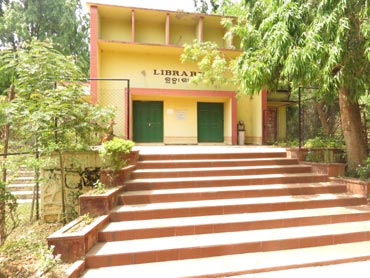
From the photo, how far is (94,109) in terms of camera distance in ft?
15.7

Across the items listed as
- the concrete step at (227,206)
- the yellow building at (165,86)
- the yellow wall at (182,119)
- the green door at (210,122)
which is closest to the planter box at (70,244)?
the concrete step at (227,206)

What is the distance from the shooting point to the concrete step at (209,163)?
563cm

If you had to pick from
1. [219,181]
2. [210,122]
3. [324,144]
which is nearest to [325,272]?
[219,181]

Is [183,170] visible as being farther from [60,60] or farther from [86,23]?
[86,23]

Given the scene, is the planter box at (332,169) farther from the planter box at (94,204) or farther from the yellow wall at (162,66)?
the yellow wall at (162,66)

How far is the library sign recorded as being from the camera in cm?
1089

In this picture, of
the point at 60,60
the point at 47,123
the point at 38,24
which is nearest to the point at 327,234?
the point at 47,123

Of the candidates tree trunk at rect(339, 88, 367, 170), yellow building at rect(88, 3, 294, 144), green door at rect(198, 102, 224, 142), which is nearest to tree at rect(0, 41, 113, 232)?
yellow building at rect(88, 3, 294, 144)

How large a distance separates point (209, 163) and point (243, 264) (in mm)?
2928

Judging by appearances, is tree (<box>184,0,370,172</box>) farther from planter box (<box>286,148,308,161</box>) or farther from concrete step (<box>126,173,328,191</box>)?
concrete step (<box>126,173,328,191</box>)

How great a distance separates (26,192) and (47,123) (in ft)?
15.9

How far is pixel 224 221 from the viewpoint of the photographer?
400 cm

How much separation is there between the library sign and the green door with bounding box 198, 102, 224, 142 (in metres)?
1.40

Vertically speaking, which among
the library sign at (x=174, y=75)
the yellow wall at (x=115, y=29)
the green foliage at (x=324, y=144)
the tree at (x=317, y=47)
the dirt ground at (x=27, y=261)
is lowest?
the dirt ground at (x=27, y=261)
